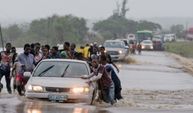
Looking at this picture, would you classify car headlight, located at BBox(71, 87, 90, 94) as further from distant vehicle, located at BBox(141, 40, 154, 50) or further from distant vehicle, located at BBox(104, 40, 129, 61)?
distant vehicle, located at BBox(141, 40, 154, 50)

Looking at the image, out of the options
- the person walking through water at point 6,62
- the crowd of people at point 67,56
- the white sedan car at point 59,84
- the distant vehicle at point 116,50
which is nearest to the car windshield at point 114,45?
the distant vehicle at point 116,50

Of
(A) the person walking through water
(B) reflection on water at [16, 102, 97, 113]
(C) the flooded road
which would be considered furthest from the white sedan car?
(A) the person walking through water

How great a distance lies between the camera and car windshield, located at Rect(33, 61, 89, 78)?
18.4 metres

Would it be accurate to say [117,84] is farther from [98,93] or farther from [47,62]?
[47,62]

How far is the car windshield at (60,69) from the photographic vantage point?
60.5 feet

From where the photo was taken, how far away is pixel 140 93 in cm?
2684

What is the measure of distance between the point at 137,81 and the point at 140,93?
6322mm

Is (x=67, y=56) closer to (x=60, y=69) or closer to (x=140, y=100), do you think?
(x=60, y=69)

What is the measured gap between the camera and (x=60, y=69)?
18641 mm

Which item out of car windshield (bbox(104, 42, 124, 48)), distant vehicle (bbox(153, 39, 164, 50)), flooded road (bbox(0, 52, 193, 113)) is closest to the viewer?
flooded road (bbox(0, 52, 193, 113))

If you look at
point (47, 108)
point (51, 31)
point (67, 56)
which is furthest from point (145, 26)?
point (47, 108)

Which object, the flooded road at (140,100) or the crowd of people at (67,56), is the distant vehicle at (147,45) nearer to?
the flooded road at (140,100)

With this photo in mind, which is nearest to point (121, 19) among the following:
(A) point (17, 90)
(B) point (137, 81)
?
(B) point (137, 81)

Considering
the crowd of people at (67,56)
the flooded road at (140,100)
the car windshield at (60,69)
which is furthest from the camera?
the crowd of people at (67,56)
